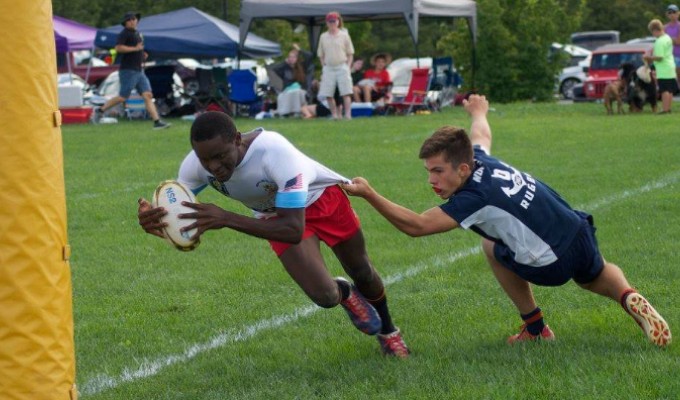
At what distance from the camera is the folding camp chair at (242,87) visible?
84.4 ft

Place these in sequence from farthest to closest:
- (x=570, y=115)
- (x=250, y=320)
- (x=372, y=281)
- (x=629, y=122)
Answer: (x=570, y=115)
(x=629, y=122)
(x=250, y=320)
(x=372, y=281)

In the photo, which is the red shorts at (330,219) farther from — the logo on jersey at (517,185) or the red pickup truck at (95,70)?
the red pickup truck at (95,70)

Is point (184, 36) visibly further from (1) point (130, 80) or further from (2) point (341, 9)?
(1) point (130, 80)

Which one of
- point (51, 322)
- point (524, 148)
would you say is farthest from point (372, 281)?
point (524, 148)

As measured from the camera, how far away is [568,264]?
18.4ft

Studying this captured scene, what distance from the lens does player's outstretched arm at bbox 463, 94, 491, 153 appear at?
241 inches

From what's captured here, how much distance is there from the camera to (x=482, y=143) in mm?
6094

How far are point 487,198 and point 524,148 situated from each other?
35.4 feet

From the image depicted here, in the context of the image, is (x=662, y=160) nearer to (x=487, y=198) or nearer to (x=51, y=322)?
(x=487, y=198)

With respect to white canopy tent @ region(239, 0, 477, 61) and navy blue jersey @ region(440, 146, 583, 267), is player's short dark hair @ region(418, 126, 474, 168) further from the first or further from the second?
white canopy tent @ region(239, 0, 477, 61)

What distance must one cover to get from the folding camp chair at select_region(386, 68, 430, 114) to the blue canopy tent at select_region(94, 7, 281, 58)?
3727 mm

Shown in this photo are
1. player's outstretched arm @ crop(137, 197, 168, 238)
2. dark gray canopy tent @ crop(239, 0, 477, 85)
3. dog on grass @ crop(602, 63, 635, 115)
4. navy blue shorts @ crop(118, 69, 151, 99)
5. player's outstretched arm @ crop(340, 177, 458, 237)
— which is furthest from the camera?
dark gray canopy tent @ crop(239, 0, 477, 85)

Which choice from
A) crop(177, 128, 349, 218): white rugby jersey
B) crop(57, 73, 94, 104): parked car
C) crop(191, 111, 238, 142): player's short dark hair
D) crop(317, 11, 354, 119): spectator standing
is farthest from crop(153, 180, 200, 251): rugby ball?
crop(57, 73, 94, 104): parked car

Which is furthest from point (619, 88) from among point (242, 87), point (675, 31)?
point (242, 87)
